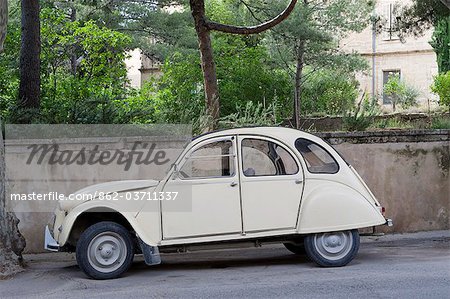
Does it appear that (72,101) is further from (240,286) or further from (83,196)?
(240,286)

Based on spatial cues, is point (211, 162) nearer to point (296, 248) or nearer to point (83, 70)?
point (296, 248)

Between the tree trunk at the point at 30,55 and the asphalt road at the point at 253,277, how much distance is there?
17.2 feet

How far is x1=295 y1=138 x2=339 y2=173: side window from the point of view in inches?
369

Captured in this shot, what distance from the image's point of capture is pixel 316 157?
9492mm

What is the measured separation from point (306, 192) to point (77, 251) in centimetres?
309

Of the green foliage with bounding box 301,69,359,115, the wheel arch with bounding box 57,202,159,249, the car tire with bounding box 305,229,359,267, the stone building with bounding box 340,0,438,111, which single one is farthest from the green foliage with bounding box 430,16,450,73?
the wheel arch with bounding box 57,202,159,249

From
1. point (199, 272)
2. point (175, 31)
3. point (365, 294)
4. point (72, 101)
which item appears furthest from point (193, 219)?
point (175, 31)

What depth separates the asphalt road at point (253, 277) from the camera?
769cm

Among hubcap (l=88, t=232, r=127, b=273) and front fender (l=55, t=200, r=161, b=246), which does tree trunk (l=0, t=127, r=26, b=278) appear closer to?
front fender (l=55, t=200, r=161, b=246)

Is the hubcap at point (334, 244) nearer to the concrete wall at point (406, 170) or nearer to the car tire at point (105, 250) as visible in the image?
the car tire at point (105, 250)

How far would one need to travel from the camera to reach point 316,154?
9.53 metres

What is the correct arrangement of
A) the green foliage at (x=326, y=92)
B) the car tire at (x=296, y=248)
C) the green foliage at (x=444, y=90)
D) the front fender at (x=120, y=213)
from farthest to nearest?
the green foliage at (x=326, y=92)
the green foliage at (x=444, y=90)
the car tire at (x=296, y=248)
the front fender at (x=120, y=213)

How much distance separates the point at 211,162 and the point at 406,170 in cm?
489

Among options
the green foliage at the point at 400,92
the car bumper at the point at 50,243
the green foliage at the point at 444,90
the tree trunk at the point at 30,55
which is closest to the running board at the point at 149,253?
the car bumper at the point at 50,243
